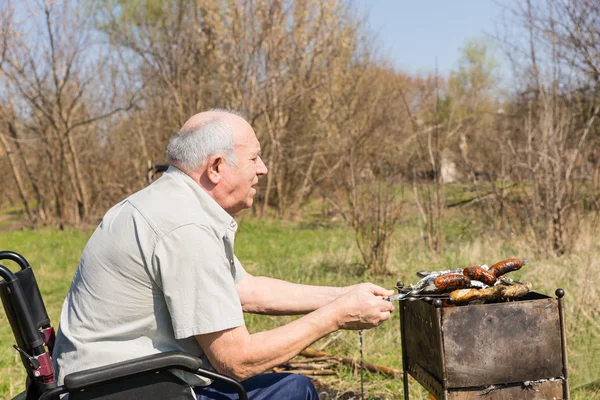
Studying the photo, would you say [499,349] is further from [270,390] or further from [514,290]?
[270,390]

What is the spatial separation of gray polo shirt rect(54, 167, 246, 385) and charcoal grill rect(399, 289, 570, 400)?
0.80 metres

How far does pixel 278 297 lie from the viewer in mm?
3133

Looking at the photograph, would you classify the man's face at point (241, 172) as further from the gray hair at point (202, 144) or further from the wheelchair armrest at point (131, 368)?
the wheelchair armrest at point (131, 368)

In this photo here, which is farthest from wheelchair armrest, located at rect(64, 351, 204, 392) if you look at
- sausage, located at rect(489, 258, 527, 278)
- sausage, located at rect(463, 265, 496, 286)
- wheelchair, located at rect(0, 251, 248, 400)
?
sausage, located at rect(489, 258, 527, 278)

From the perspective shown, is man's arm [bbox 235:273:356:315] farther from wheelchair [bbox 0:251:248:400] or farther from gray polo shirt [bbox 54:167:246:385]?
wheelchair [bbox 0:251:248:400]

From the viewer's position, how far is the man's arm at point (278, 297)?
123 inches

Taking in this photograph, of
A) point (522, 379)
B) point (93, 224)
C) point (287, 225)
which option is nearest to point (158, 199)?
point (522, 379)

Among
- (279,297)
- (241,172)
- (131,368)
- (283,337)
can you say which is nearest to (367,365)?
(279,297)

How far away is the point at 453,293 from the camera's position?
2.52 metres

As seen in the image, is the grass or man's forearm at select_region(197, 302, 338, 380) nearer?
man's forearm at select_region(197, 302, 338, 380)

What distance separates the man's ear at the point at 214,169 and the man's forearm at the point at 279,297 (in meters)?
0.79

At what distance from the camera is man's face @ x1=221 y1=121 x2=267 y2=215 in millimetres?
2523

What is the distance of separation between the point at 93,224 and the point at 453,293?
14063mm

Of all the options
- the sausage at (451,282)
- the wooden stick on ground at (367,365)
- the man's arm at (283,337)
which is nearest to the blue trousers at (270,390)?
the man's arm at (283,337)
